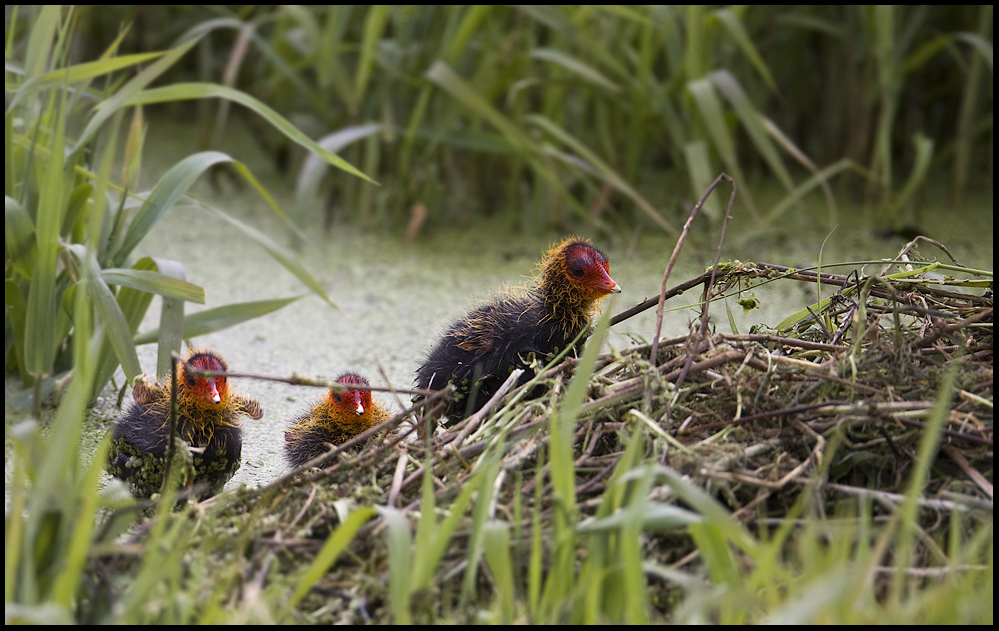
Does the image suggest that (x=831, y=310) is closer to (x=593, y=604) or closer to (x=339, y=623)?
(x=593, y=604)

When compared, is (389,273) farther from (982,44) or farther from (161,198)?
(982,44)

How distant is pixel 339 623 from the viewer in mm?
1211

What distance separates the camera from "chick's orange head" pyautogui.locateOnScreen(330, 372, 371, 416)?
74.6 inches

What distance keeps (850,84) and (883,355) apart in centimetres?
256

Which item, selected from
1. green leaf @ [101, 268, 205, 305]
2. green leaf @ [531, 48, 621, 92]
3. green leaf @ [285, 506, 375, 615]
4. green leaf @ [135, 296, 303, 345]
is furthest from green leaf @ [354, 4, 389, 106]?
green leaf @ [285, 506, 375, 615]

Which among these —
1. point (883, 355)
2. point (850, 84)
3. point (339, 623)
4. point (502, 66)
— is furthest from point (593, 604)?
point (850, 84)

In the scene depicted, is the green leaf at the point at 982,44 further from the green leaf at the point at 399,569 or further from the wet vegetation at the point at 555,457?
the green leaf at the point at 399,569

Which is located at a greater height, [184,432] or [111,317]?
[111,317]

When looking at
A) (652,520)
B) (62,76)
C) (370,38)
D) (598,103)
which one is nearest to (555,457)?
(652,520)

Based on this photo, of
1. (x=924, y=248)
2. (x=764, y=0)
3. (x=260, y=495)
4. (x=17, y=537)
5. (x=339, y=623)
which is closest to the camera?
(x=17, y=537)

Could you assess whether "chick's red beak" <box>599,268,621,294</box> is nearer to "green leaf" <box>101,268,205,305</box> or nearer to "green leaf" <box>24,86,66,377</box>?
"green leaf" <box>101,268,205,305</box>

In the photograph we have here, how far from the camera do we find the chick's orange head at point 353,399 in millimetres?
1895

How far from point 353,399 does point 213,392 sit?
0.91 ft

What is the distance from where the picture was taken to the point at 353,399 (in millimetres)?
1913
